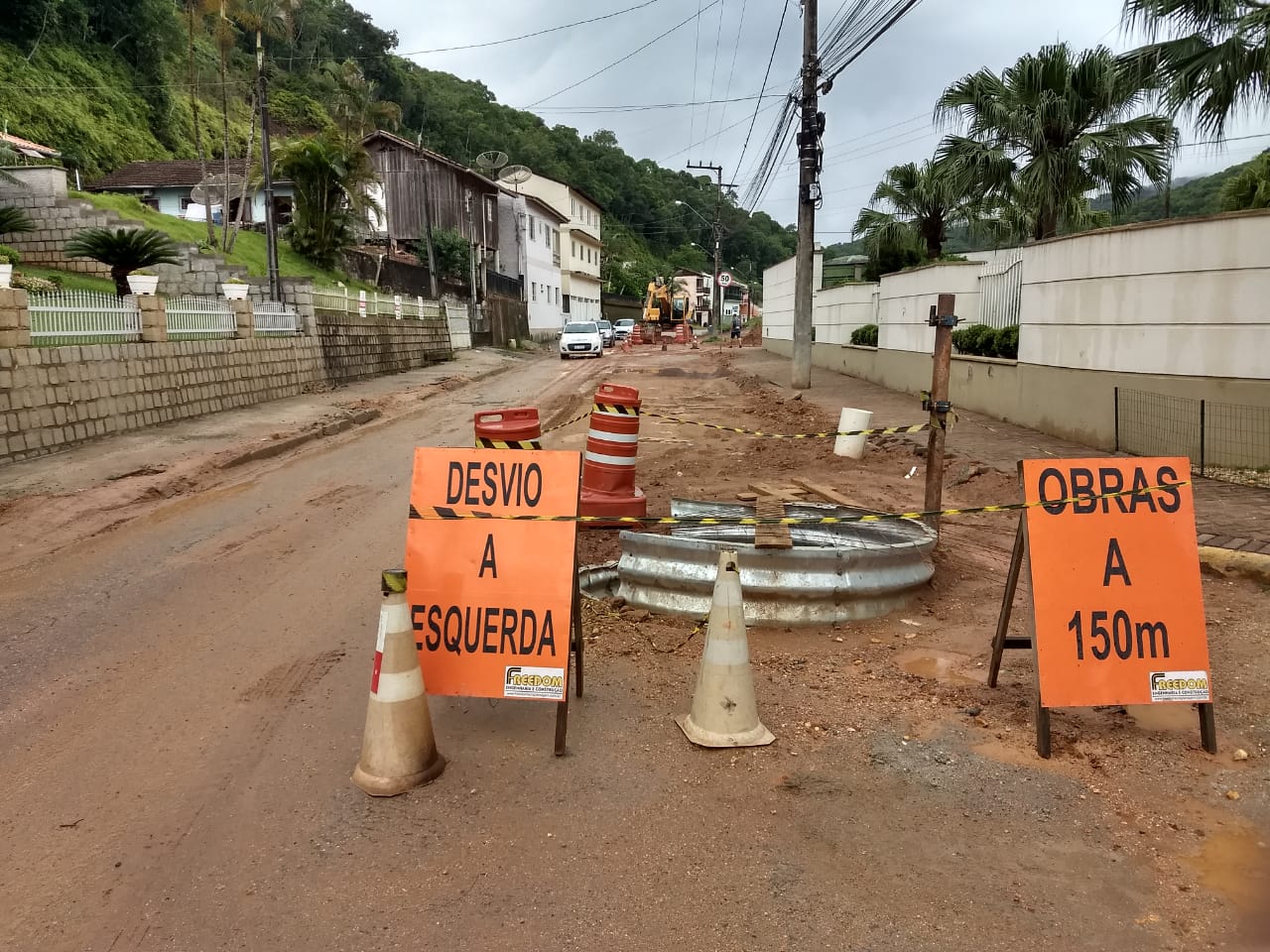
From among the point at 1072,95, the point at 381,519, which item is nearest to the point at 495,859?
the point at 381,519

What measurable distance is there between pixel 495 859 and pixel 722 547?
7.86 ft

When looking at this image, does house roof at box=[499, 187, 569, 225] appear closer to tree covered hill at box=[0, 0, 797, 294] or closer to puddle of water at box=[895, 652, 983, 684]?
tree covered hill at box=[0, 0, 797, 294]

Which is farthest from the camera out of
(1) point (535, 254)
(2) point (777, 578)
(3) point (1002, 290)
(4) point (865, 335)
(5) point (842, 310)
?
(1) point (535, 254)

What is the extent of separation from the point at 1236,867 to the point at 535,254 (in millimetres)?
55214

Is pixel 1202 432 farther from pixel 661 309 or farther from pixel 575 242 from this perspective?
pixel 575 242

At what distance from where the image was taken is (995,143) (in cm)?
1773

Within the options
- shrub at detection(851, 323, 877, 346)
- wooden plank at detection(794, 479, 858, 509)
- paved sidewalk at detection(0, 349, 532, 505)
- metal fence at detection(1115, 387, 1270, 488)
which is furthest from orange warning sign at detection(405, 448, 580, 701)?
shrub at detection(851, 323, 877, 346)

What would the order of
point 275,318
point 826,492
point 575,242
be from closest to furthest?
1. point 826,492
2. point 275,318
3. point 575,242

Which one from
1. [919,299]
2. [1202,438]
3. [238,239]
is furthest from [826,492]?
[238,239]

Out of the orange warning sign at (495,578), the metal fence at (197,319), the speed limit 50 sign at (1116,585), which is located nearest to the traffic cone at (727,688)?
the orange warning sign at (495,578)

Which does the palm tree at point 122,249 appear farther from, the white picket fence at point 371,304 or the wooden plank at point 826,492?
the wooden plank at point 826,492

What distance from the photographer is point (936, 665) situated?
4.68m

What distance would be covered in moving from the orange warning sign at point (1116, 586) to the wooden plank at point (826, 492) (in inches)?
134

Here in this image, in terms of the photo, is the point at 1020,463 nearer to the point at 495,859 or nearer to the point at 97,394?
the point at 495,859
